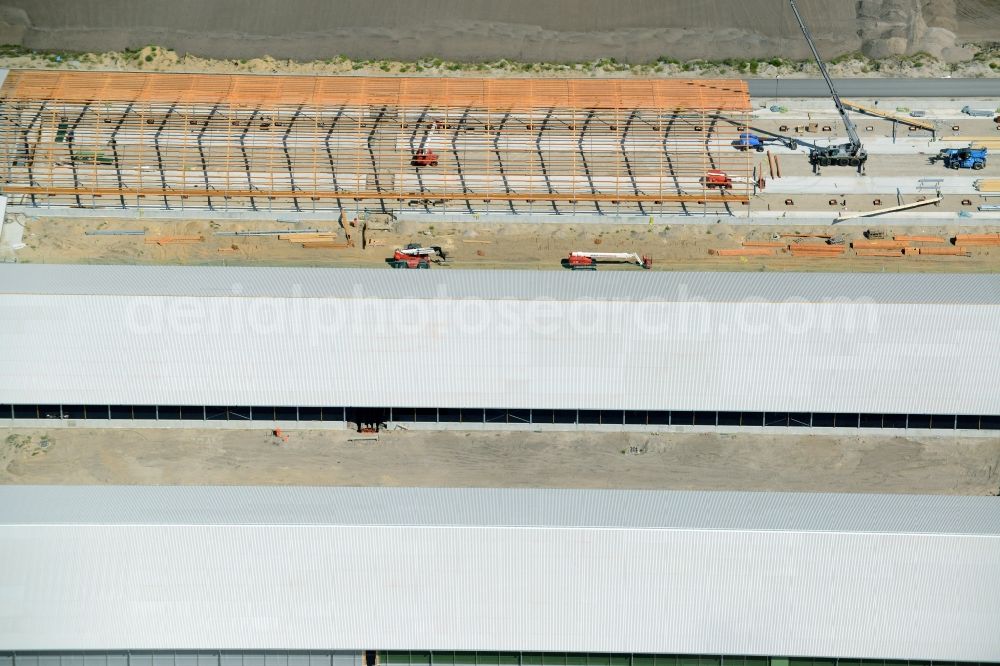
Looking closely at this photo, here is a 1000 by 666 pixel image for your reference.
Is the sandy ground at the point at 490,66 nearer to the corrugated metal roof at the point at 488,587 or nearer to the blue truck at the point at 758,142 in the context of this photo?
the blue truck at the point at 758,142

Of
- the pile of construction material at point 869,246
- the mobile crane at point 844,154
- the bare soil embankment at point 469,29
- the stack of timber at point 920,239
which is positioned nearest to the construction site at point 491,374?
the stack of timber at point 920,239

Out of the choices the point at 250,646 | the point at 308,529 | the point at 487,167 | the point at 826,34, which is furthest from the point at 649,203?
the point at 250,646

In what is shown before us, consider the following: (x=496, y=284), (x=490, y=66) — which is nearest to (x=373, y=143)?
(x=490, y=66)

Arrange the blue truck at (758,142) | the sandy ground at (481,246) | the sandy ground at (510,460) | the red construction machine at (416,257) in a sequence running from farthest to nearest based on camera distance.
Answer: the blue truck at (758,142) → the sandy ground at (481,246) → the red construction machine at (416,257) → the sandy ground at (510,460)

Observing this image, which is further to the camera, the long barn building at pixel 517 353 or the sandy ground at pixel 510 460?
the long barn building at pixel 517 353

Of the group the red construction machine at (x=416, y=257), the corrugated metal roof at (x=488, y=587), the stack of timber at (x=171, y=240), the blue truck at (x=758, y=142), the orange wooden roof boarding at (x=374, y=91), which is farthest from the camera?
the orange wooden roof boarding at (x=374, y=91)

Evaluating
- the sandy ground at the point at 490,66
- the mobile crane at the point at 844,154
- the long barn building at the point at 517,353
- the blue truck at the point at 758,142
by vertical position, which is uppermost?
the sandy ground at the point at 490,66
